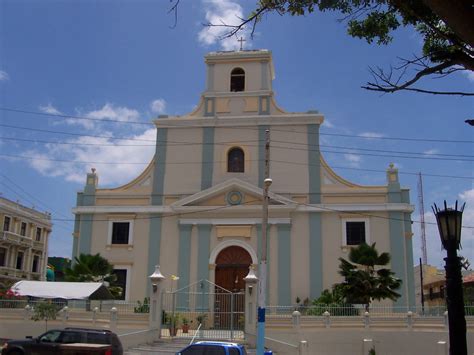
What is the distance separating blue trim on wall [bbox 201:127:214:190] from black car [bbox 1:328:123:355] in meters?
13.5

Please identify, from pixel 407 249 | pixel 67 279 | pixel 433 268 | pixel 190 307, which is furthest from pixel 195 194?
pixel 433 268

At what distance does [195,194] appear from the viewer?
28922 mm

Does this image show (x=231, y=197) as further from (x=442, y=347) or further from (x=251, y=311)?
(x=442, y=347)

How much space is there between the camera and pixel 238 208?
28531 millimetres

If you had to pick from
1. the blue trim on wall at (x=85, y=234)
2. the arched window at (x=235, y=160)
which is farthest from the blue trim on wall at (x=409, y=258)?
the blue trim on wall at (x=85, y=234)

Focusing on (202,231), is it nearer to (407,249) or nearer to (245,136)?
(245,136)

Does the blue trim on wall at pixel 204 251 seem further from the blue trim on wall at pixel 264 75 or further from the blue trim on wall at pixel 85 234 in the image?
the blue trim on wall at pixel 264 75

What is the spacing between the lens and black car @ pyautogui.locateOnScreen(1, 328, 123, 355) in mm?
16734

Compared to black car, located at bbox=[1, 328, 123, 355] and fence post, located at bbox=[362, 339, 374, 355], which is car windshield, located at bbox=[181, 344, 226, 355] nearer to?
black car, located at bbox=[1, 328, 123, 355]

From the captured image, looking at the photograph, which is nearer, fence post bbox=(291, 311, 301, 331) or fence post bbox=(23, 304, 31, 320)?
fence post bbox=(291, 311, 301, 331)

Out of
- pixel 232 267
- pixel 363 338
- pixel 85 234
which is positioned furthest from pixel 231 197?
pixel 363 338

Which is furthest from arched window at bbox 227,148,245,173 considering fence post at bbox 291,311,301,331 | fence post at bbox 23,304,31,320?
fence post at bbox 23,304,31,320

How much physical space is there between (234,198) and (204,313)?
6354 millimetres

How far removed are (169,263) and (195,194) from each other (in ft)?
12.2
